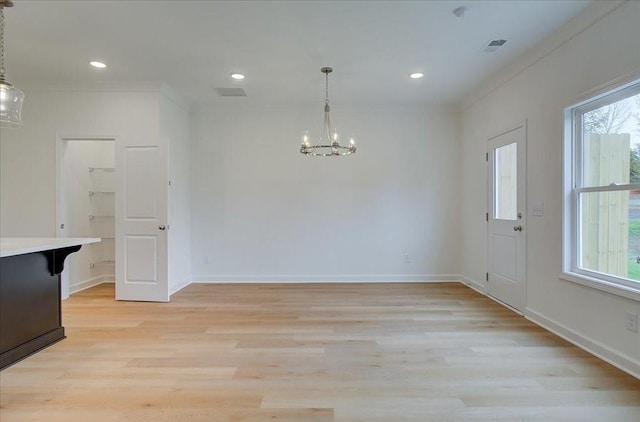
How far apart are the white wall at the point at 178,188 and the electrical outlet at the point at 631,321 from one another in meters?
4.71

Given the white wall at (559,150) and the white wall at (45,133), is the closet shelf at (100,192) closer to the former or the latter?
the white wall at (45,133)

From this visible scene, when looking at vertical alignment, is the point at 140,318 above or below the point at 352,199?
below

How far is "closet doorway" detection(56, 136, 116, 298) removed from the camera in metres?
4.50

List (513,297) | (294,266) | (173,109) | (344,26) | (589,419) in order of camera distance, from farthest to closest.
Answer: (294,266) < (173,109) < (513,297) < (344,26) < (589,419)

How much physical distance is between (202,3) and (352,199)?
135 inches

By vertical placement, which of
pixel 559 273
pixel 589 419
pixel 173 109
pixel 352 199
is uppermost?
pixel 173 109

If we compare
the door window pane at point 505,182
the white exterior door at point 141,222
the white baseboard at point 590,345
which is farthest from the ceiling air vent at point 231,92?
the white baseboard at point 590,345

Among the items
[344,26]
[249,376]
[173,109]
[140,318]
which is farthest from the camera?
[173,109]

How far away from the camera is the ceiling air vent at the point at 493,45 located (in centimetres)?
329

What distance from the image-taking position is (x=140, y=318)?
147 inches

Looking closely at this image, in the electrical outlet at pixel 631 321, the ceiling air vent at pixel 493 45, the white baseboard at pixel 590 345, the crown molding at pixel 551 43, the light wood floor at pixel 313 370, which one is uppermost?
the ceiling air vent at pixel 493 45

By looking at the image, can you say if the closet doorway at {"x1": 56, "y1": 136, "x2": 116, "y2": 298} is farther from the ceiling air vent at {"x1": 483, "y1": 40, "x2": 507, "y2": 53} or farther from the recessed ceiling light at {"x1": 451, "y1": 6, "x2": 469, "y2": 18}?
the ceiling air vent at {"x1": 483, "y1": 40, "x2": 507, "y2": 53}

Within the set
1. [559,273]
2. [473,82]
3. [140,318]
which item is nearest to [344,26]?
[473,82]

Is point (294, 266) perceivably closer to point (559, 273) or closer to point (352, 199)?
point (352, 199)
